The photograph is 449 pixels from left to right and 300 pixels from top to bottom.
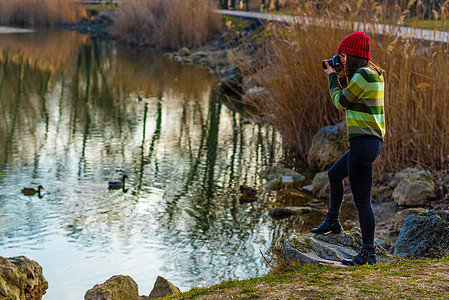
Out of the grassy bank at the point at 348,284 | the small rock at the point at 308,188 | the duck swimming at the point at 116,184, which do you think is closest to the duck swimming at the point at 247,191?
the small rock at the point at 308,188

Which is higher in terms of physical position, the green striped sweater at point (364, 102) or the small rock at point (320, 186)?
the green striped sweater at point (364, 102)

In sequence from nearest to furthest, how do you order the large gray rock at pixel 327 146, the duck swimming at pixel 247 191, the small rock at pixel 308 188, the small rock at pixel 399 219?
the small rock at pixel 399 219, the duck swimming at pixel 247 191, the small rock at pixel 308 188, the large gray rock at pixel 327 146

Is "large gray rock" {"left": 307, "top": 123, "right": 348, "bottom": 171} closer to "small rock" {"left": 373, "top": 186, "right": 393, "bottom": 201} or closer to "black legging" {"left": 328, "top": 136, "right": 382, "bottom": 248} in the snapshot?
"small rock" {"left": 373, "top": 186, "right": 393, "bottom": 201}

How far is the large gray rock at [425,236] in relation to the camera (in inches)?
198

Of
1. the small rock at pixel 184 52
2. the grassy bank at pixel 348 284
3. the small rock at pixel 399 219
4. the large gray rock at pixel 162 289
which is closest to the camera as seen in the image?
the grassy bank at pixel 348 284

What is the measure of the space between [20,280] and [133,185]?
12.7 feet

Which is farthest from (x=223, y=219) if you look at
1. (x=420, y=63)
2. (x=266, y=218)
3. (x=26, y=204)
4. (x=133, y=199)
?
(x=420, y=63)

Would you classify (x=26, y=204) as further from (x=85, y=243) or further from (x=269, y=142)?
(x=269, y=142)

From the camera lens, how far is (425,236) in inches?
203

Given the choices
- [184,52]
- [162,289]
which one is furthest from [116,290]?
[184,52]

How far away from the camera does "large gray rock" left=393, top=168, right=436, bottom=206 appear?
7.32 m

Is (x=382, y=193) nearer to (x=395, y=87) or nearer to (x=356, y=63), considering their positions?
(x=395, y=87)

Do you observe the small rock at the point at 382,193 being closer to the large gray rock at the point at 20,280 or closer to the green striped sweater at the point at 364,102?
the green striped sweater at the point at 364,102

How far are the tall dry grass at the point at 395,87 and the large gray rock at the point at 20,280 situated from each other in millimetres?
4912
